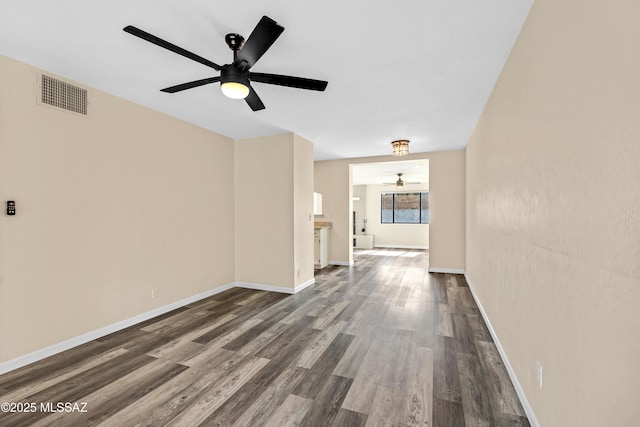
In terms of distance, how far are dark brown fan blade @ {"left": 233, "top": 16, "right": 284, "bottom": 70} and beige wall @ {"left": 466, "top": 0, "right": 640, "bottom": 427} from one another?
143 cm

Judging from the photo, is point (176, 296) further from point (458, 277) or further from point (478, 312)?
point (458, 277)

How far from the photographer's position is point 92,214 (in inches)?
114

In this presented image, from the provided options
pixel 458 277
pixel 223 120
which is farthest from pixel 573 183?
pixel 458 277

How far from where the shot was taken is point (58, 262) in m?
2.62

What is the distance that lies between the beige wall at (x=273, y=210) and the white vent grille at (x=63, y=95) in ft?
7.52

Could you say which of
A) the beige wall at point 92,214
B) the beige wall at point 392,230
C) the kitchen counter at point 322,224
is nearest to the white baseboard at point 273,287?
the beige wall at point 92,214

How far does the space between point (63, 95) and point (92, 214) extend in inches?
45.3

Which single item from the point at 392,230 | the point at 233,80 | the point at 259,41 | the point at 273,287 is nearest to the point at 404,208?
the point at 392,230

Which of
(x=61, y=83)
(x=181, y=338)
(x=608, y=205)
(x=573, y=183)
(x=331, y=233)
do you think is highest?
(x=61, y=83)

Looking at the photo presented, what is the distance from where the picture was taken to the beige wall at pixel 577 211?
0.89m

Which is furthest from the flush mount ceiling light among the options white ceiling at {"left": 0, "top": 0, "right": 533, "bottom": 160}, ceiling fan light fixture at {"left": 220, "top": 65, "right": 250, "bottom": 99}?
ceiling fan light fixture at {"left": 220, "top": 65, "right": 250, "bottom": 99}

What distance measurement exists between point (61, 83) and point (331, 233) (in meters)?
5.39

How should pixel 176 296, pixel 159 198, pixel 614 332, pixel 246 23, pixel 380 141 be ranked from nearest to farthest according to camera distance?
pixel 614 332 → pixel 246 23 → pixel 159 198 → pixel 176 296 → pixel 380 141

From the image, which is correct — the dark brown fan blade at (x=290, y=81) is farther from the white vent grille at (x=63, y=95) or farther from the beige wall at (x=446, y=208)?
the beige wall at (x=446, y=208)
